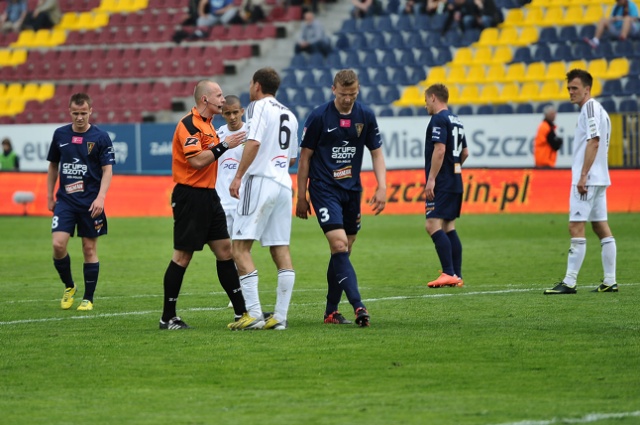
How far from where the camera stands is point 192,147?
9602 mm

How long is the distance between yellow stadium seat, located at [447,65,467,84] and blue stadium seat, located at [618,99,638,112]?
17.0 feet

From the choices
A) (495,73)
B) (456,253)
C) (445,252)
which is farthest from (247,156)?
(495,73)

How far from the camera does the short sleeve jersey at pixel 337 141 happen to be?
982 centimetres

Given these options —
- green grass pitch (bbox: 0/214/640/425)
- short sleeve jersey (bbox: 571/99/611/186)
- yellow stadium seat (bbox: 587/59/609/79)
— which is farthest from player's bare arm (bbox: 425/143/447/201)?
yellow stadium seat (bbox: 587/59/609/79)

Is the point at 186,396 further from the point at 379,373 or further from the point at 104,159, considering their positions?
the point at 104,159

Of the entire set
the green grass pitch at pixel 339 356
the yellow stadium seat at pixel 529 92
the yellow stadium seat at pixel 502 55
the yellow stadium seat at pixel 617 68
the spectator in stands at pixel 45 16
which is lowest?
the green grass pitch at pixel 339 356

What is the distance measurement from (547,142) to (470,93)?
6.11 meters

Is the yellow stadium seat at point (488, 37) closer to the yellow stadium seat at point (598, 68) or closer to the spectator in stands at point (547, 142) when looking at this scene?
the yellow stadium seat at point (598, 68)

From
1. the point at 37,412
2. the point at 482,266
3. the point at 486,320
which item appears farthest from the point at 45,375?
the point at 482,266

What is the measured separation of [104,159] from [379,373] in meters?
4.94

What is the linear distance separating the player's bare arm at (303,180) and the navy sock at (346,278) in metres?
0.44

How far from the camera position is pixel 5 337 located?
31.4ft

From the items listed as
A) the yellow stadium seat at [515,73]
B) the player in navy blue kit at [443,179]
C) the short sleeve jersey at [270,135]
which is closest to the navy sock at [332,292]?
the short sleeve jersey at [270,135]

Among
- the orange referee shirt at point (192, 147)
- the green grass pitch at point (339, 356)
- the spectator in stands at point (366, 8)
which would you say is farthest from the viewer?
the spectator in stands at point (366, 8)
